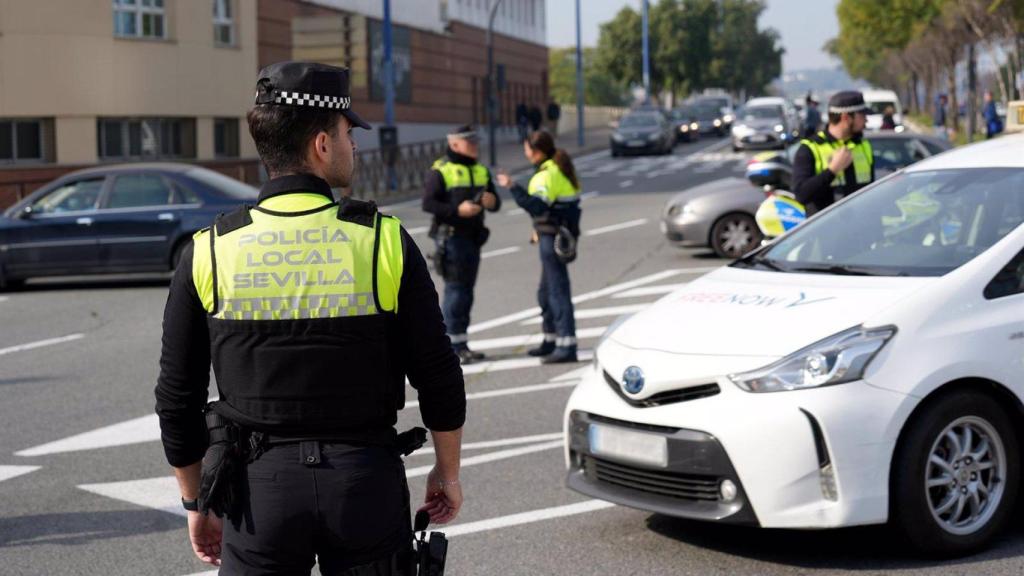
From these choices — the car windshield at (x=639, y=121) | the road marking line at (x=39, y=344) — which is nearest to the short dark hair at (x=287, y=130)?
Result: the road marking line at (x=39, y=344)

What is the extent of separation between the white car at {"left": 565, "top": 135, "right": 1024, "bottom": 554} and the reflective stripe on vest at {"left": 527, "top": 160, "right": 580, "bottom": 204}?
4602 millimetres

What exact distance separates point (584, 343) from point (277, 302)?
880cm

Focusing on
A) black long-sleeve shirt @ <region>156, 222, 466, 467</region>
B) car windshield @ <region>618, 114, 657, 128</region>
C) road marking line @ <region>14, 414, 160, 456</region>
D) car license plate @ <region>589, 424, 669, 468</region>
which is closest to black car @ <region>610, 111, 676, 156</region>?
car windshield @ <region>618, 114, 657, 128</region>

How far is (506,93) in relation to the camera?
6906cm

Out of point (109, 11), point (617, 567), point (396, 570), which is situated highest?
point (109, 11)

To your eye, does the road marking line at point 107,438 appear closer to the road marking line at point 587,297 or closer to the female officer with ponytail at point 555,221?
the female officer with ponytail at point 555,221

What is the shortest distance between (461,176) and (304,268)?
25.6 ft

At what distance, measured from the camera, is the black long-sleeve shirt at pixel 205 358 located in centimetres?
315

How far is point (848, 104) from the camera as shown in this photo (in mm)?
9328

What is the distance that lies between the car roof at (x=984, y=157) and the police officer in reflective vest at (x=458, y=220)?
14.3 ft

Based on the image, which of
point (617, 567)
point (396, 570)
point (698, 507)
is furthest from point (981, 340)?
point (396, 570)

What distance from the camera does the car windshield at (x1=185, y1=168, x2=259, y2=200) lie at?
16.9 meters

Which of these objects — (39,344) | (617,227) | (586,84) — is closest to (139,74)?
(617,227)

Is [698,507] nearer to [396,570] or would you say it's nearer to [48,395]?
[396,570]
